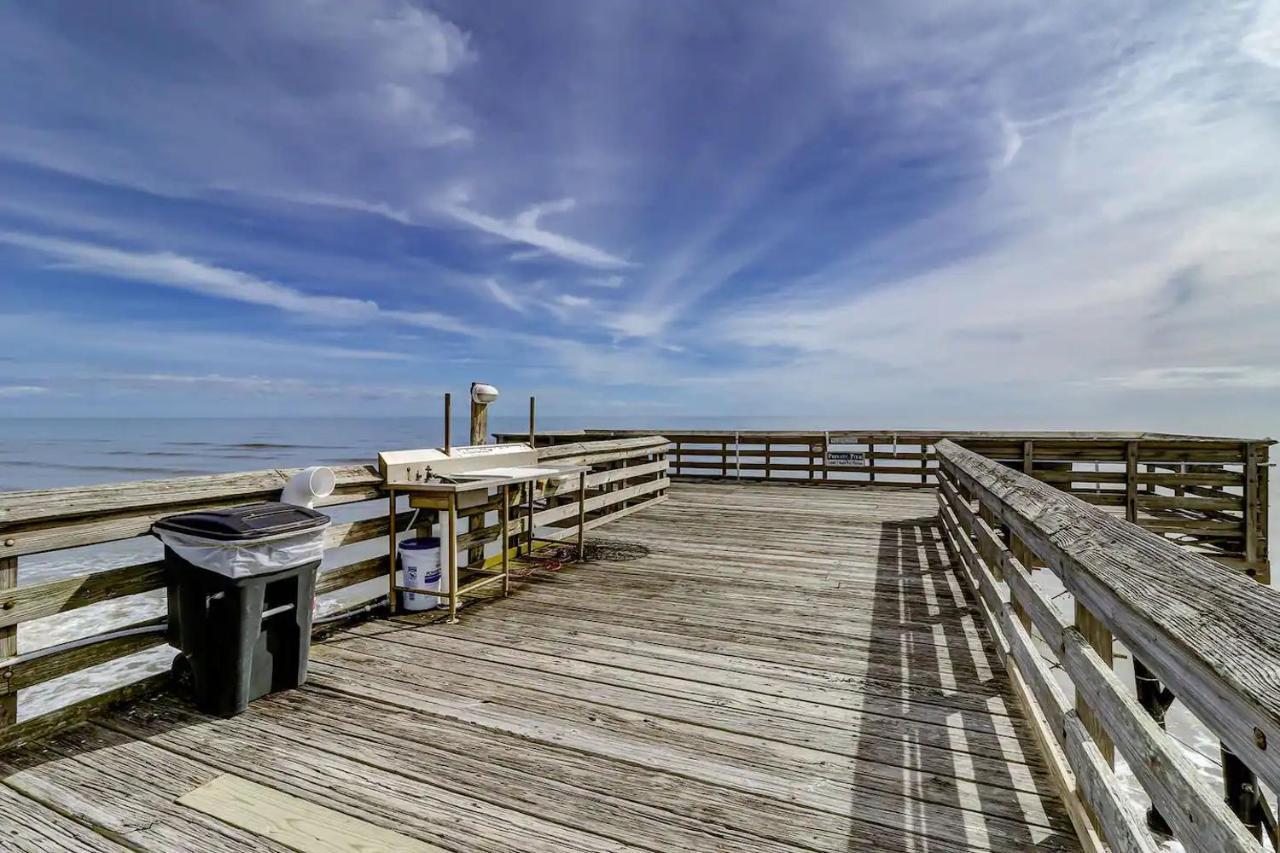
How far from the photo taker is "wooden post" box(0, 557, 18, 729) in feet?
7.16

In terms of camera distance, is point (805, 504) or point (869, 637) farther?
point (805, 504)

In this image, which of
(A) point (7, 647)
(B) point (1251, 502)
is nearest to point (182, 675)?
(A) point (7, 647)

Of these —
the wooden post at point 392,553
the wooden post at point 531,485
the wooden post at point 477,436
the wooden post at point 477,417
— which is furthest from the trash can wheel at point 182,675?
the wooden post at point 531,485

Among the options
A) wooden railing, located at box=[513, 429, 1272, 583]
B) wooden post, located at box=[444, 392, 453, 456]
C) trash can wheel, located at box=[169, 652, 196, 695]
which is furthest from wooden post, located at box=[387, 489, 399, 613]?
wooden railing, located at box=[513, 429, 1272, 583]

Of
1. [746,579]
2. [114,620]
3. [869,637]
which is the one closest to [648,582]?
[746,579]

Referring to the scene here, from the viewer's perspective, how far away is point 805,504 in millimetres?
8688

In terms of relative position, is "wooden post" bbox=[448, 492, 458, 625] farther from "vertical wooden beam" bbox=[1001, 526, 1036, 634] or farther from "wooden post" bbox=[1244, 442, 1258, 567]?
"wooden post" bbox=[1244, 442, 1258, 567]

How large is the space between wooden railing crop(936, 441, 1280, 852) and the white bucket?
337cm

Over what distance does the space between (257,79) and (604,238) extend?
23.6ft

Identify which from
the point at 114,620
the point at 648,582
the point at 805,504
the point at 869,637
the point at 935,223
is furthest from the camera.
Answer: the point at 935,223

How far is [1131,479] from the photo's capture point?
7672mm

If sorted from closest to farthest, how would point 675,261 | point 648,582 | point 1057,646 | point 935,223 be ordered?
1. point 1057,646
2. point 648,582
3. point 935,223
4. point 675,261

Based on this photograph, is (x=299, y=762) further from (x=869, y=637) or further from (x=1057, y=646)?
(x=869, y=637)

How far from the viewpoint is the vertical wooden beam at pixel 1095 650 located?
5.36ft
